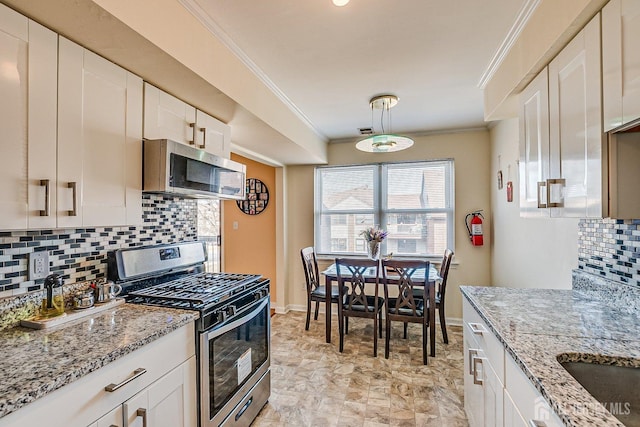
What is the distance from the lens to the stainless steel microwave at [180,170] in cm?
165

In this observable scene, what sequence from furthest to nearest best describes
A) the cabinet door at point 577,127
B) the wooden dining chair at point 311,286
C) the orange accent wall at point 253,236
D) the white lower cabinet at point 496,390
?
the orange accent wall at point 253,236
the wooden dining chair at point 311,286
the cabinet door at point 577,127
the white lower cabinet at point 496,390

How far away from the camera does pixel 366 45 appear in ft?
6.35

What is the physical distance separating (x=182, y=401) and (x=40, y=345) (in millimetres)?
628

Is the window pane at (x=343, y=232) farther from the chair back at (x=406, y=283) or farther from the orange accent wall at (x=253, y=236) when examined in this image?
the chair back at (x=406, y=283)

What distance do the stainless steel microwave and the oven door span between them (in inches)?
31.6

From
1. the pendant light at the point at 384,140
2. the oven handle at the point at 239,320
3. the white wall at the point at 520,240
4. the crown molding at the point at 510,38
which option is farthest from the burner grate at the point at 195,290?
the crown molding at the point at 510,38

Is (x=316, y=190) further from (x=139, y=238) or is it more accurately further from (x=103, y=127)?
(x=103, y=127)

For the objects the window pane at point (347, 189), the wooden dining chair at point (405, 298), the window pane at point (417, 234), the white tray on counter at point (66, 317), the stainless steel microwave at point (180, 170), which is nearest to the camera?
the white tray on counter at point (66, 317)

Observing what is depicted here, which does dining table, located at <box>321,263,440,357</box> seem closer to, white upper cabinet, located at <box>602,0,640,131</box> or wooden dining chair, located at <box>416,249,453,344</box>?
wooden dining chair, located at <box>416,249,453,344</box>

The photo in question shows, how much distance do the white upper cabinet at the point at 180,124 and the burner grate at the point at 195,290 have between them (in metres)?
0.89

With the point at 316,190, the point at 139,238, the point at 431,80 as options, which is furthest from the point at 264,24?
the point at 316,190

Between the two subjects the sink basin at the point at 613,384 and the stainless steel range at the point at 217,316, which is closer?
the sink basin at the point at 613,384

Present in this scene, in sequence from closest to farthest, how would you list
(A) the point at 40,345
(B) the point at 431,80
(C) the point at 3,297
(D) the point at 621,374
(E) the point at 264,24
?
1. (D) the point at 621,374
2. (A) the point at 40,345
3. (C) the point at 3,297
4. (E) the point at 264,24
5. (B) the point at 431,80

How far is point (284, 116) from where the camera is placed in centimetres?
279
